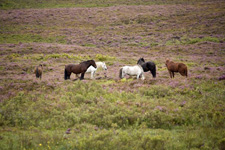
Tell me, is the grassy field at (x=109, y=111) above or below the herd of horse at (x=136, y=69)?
below

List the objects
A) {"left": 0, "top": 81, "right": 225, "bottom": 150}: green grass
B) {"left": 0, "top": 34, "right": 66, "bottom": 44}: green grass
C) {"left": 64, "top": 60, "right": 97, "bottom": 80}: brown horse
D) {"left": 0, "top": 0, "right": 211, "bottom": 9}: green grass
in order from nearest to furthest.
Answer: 1. {"left": 0, "top": 81, "right": 225, "bottom": 150}: green grass
2. {"left": 64, "top": 60, "right": 97, "bottom": 80}: brown horse
3. {"left": 0, "top": 34, "right": 66, "bottom": 44}: green grass
4. {"left": 0, "top": 0, "right": 211, "bottom": 9}: green grass

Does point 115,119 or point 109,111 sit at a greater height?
point 109,111

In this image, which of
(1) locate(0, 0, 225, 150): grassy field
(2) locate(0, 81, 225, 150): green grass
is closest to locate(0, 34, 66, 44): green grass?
(1) locate(0, 0, 225, 150): grassy field

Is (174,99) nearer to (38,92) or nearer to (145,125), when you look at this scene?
(145,125)

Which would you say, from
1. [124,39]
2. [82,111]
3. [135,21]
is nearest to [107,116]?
[82,111]

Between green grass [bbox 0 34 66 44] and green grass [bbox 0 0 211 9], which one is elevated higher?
green grass [bbox 0 0 211 9]

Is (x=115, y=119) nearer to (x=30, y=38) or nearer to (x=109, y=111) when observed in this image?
(x=109, y=111)

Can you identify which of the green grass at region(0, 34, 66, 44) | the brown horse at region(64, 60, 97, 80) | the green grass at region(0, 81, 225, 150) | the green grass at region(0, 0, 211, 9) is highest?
the green grass at region(0, 0, 211, 9)

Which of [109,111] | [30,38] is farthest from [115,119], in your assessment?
[30,38]

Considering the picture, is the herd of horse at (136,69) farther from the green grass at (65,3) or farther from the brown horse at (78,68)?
the green grass at (65,3)

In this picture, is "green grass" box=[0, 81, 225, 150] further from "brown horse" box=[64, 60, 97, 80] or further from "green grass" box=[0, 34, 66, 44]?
"green grass" box=[0, 34, 66, 44]

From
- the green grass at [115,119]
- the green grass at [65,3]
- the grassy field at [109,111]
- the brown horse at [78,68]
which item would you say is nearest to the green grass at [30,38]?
the grassy field at [109,111]

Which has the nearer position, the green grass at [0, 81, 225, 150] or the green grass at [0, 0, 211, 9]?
the green grass at [0, 81, 225, 150]

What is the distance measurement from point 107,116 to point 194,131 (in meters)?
4.07
